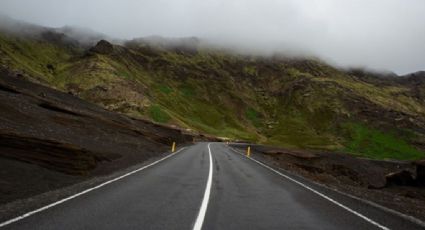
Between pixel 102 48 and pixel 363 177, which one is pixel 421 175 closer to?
pixel 363 177

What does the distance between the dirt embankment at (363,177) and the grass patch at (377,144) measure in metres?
84.0

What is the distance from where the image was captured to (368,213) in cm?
1300

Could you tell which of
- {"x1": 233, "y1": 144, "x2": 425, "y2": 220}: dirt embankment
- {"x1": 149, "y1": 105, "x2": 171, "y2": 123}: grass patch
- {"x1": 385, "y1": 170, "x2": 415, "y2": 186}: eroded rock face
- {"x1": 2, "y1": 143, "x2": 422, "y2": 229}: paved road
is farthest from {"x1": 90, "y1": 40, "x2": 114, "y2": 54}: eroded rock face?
{"x1": 2, "y1": 143, "x2": 422, "y2": 229}: paved road

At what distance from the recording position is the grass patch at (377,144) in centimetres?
16149

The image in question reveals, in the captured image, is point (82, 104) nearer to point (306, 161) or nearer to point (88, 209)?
point (306, 161)

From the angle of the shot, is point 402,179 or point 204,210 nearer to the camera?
point 204,210

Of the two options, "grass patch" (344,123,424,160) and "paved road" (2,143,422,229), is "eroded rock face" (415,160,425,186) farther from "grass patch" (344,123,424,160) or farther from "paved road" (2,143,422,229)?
"grass patch" (344,123,424,160)

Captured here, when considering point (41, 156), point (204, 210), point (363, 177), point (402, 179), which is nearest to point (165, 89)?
point (363, 177)

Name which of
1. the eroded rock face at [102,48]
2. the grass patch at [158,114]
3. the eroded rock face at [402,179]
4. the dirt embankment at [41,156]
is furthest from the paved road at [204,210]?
the eroded rock face at [102,48]

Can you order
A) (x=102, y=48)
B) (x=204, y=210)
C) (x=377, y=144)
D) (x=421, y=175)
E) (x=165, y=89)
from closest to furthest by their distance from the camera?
(x=204, y=210) < (x=421, y=175) < (x=377, y=144) < (x=102, y=48) < (x=165, y=89)

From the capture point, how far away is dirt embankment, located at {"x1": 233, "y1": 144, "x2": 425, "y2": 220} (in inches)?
773

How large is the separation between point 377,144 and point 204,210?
171 meters

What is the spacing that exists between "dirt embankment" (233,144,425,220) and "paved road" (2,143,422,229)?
3169 mm

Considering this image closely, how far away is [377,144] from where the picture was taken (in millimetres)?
171875
